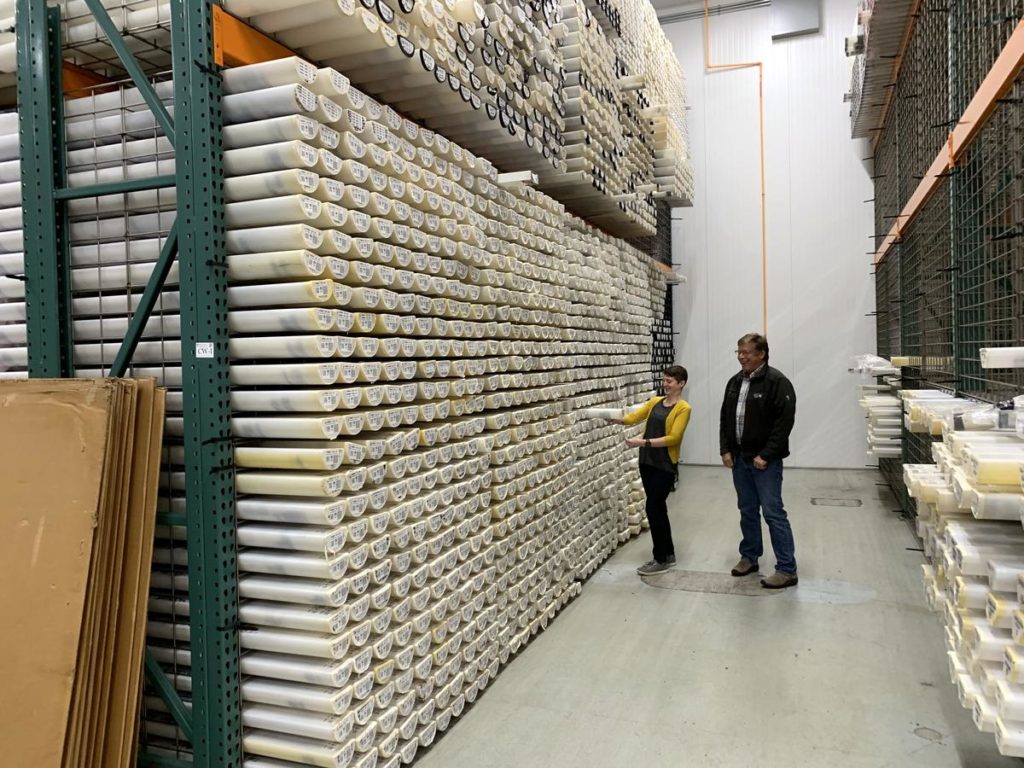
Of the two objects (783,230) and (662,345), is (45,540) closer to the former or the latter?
(662,345)

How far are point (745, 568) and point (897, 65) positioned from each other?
572cm

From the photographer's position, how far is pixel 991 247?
4.45 meters

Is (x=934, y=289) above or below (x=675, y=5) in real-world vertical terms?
below

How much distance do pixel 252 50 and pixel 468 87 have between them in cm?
128

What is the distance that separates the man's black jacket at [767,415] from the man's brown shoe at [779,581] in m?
0.92

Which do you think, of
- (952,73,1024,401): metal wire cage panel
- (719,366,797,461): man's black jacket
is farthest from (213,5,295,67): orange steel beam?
(719,366,797,461): man's black jacket

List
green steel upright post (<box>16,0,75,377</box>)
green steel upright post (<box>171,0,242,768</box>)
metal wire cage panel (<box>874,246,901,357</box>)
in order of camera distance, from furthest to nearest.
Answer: metal wire cage panel (<box>874,246,901,357</box>)
green steel upright post (<box>16,0,75,377</box>)
green steel upright post (<box>171,0,242,768</box>)

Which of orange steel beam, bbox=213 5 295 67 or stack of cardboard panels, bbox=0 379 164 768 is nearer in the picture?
stack of cardboard panels, bbox=0 379 164 768

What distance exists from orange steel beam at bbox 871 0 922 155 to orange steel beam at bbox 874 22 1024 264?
173 cm

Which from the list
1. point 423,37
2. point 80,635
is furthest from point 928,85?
point 80,635

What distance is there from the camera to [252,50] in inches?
111

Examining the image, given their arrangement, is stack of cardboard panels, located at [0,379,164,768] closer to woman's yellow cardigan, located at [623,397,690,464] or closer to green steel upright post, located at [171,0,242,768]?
green steel upright post, located at [171,0,242,768]

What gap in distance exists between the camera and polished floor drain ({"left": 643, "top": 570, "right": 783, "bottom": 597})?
5586 mm

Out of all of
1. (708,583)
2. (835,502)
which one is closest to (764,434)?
(708,583)
